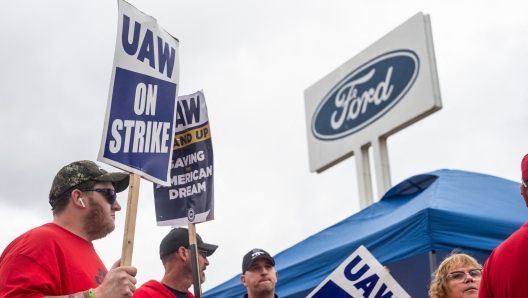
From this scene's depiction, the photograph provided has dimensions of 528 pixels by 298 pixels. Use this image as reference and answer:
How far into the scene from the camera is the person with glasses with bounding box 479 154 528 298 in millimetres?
2701

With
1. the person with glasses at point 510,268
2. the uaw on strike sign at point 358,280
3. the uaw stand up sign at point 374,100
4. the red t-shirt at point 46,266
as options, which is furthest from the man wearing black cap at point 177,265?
the uaw stand up sign at point 374,100

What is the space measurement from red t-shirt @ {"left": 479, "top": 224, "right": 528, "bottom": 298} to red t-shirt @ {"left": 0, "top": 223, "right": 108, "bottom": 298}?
1.59 meters

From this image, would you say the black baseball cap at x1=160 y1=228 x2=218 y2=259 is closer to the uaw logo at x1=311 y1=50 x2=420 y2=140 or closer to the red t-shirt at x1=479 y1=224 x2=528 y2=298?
the red t-shirt at x1=479 y1=224 x2=528 y2=298

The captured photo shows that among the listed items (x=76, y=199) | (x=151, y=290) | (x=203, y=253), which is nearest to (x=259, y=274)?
(x=203, y=253)

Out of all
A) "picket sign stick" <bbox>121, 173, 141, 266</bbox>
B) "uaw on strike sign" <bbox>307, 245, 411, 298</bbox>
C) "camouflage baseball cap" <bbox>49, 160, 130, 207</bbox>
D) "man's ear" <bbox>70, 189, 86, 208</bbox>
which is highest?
"camouflage baseball cap" <bbox>49, 160, 130, 207</bbox>

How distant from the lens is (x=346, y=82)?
473 inches

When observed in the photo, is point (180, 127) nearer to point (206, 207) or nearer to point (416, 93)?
point (206, 207)

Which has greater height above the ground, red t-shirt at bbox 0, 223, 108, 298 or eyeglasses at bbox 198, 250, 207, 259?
red t-shirt at bbox 0, 223, 108, 298

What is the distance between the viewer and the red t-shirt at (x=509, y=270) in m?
2.70

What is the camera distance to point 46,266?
107 inches

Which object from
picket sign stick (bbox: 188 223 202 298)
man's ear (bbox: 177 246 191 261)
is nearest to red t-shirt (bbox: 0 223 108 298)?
picket sign stick (bbox: 188 223 202 298)

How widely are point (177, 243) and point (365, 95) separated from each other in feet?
23.7

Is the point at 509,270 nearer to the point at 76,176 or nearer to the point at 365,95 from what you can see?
the point at 76,176

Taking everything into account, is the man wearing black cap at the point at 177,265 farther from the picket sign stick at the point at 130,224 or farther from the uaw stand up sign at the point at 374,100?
the uaw stand up sign at the point at 374,100
